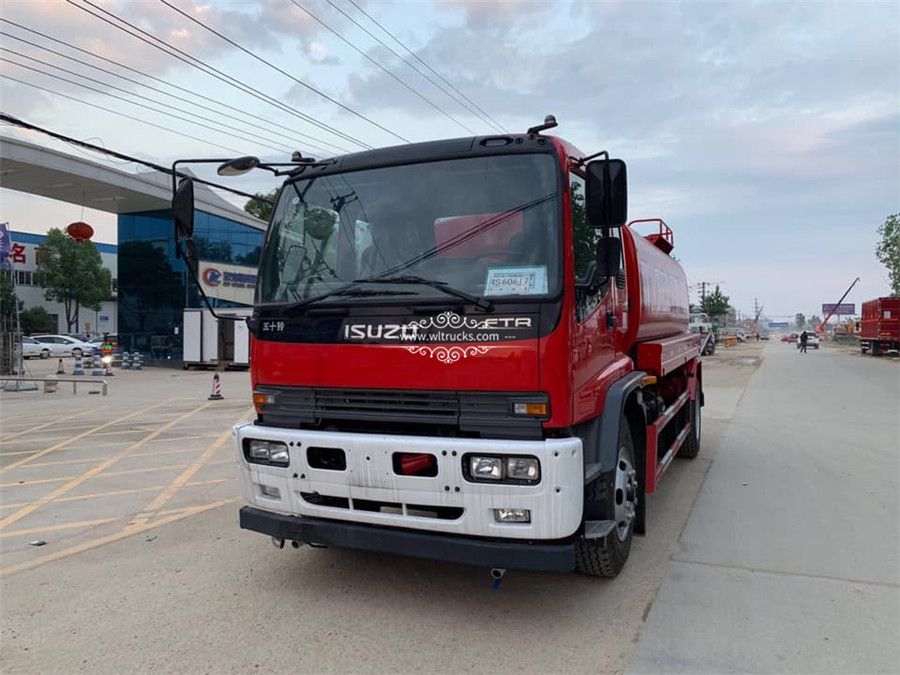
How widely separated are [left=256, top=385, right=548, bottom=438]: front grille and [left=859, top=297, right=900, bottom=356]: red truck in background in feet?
125

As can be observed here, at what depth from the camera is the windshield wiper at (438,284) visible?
3.37 meters

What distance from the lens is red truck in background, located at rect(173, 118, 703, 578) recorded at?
330cm

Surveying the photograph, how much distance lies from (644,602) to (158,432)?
8.95 m

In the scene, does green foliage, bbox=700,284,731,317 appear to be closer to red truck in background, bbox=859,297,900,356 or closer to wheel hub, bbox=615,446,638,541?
red truck in background, bbox=859,297,900,356

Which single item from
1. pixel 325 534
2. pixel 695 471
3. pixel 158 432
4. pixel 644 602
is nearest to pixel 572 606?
pixel 644 602

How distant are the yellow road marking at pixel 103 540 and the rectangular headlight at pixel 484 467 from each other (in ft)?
11.3

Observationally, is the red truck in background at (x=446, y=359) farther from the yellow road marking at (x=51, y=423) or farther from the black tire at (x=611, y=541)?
the yellow road marking at (x=51, y=423)

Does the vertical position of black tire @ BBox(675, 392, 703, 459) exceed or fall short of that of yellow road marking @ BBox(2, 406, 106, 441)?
it exceeds it

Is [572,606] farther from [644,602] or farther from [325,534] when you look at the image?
[325,534]

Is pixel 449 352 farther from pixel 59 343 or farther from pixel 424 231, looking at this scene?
pixel 59 343

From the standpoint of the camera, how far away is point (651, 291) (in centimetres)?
591

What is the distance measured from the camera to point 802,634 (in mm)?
3430

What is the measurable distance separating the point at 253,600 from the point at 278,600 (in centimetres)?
15

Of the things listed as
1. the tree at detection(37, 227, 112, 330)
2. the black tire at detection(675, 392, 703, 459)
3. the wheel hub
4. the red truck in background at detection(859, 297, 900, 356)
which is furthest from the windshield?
the tree at detection(37, 227, 112, 330)
